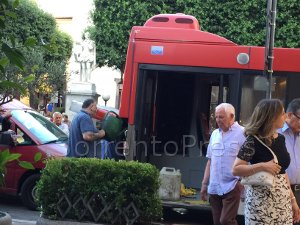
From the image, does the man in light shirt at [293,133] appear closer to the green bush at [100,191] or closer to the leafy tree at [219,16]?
the green bush at [100,191]

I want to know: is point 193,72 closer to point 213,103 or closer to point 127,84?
point 127,84

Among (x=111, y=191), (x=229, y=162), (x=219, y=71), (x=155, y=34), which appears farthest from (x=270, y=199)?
(x=155, y=34)

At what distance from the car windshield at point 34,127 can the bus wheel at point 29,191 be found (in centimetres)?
63

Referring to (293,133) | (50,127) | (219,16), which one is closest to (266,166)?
(293,133)

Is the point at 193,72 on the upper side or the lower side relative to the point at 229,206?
upper

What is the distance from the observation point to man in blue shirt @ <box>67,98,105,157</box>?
8211 millimetres

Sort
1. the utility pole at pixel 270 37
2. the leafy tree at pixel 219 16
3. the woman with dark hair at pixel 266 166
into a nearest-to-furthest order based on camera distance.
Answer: the woman with dark hair at pixel 266 166
the utility pole at pixel 270 37
the leafy tree at pixel 219 16

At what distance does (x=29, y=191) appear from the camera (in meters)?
9.66

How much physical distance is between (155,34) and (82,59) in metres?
22.4

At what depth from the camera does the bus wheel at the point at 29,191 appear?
9594mm

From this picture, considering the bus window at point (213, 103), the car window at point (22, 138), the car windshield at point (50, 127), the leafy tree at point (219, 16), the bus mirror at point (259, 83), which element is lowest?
the car window at point (22, 138)

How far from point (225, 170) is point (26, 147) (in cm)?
445

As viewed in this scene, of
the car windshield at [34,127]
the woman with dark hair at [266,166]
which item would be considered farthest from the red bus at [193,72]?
the woman with dark hair at [266,166]

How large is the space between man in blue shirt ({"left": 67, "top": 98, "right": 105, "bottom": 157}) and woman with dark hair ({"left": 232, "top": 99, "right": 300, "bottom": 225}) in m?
4.22
